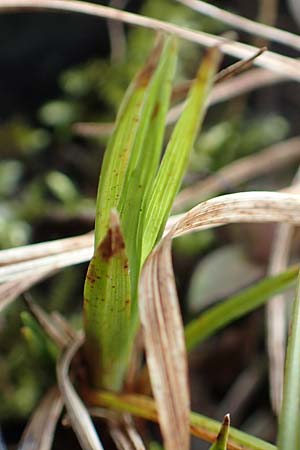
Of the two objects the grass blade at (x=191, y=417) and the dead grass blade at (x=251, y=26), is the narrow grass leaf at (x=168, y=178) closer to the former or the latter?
the grass blade at (x=191, y=417)

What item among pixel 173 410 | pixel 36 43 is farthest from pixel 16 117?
pixel 173 410

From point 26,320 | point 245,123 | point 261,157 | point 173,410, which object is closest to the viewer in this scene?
point 173,410

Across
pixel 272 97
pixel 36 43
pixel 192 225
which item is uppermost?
pixel 36 43

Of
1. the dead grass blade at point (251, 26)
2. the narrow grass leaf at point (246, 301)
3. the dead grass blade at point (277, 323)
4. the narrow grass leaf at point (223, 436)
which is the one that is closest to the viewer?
the narrow grass leaf at point (223, 436)

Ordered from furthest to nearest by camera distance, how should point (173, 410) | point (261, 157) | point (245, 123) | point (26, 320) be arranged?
point (245, 123) < point (261, 157) < point (26, 320) < point (173, 410)

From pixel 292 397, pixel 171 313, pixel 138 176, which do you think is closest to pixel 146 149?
pixel 138 176

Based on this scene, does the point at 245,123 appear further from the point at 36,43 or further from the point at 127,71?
the point at 36,43

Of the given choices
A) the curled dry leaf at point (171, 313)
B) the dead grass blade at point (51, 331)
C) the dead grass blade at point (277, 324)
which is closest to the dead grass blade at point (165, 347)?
the curled dry leaf at point (171, 313)
